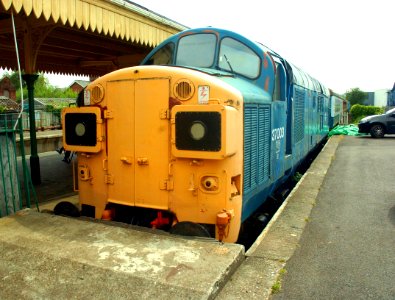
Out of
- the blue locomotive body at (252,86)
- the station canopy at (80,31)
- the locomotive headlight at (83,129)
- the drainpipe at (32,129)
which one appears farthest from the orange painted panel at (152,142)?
the drainpipe at (32,129)

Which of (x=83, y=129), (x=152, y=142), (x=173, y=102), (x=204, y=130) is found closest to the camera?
(x=204, y=130)

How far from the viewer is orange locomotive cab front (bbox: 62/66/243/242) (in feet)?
11.7

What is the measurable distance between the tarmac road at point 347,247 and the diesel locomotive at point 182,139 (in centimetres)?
A: 81

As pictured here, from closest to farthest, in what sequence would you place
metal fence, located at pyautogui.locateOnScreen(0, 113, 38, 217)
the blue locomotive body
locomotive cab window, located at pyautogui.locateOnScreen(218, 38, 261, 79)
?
the blue locomotive body
metal fence, located at pyautogui.locateOnScreen(0, 113, 38, 217)
locomotive cab window, located at pyautogui.locateOnScreen(218, 38, 261, 79)

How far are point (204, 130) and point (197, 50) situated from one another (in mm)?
1845

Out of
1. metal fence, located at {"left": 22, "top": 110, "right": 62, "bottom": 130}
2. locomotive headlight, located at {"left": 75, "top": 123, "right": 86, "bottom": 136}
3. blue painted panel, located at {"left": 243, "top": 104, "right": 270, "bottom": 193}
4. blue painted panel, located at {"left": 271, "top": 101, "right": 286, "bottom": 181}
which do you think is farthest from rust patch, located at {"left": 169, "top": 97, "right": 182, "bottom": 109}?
metal fence, located at {"left": 22, "top": 110, "right": 62, "bottom": 130}

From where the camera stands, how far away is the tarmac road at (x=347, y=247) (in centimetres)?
318

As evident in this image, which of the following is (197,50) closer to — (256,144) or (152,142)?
(256,144)

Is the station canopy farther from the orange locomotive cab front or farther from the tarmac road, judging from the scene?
the tarmac road

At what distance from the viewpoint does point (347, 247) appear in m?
4.13

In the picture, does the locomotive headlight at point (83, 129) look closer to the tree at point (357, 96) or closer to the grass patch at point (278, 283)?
the grass patch at point (278, 283)

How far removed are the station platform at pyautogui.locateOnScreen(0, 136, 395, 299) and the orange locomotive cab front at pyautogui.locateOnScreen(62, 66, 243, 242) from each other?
344 millimetres

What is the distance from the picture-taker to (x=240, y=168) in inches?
154

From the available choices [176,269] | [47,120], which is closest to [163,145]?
[176,269]
